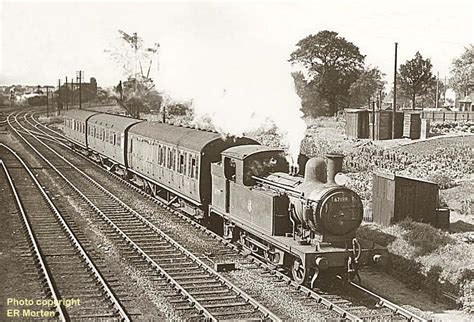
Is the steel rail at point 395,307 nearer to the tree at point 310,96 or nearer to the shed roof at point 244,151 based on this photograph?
the shed roof at point 244,151

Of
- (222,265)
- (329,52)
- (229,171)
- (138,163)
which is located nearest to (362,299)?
(222,265)

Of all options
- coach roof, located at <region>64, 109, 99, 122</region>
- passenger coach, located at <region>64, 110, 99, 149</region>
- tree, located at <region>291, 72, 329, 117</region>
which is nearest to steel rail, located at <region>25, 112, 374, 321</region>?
passenger coach, located at <region>64, 110, 99, 149</region>

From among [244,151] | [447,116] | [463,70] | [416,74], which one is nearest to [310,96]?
[416,74]

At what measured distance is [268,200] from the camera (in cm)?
1225

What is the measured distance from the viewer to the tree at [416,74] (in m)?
57.7

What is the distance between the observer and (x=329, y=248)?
37.2ft

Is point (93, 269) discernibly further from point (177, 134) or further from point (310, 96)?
point (310, 96)

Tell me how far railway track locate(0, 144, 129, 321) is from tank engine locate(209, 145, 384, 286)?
3630 millimetres

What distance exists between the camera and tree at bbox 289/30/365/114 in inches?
2303

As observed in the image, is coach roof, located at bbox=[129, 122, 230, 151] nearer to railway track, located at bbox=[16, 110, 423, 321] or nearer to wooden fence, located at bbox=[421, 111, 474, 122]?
railway track, located at bbox=[16, 110, 423, 321]

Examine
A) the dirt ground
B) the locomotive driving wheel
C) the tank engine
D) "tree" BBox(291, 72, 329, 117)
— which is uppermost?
"tree" BBox(291, 72, 329, 117)

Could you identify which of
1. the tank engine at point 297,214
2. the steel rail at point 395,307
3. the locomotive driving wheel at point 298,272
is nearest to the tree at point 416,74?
the tank engine at point 297,214

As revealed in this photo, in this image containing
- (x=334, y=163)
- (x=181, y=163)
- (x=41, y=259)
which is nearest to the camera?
(x=334, y=163)

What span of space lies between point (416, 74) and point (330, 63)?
8.88m
